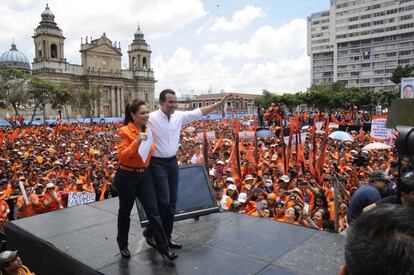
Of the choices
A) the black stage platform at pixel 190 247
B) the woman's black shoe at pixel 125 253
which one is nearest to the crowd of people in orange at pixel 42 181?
the black stage platform at pixel 190 247

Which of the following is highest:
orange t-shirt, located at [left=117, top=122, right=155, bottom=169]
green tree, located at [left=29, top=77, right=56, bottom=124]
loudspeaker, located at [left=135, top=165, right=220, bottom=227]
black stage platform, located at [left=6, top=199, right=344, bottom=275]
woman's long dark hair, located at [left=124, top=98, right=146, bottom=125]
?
green tree, located at [left=29, top=77, right=56, bottom=124]

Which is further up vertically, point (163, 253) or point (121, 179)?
point (121, 179)

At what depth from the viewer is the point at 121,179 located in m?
3.57

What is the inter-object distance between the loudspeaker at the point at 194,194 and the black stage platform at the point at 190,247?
0.18 m

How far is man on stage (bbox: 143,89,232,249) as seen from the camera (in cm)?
376

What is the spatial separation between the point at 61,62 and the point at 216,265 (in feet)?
252

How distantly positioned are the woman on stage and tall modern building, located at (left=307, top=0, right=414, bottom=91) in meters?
100

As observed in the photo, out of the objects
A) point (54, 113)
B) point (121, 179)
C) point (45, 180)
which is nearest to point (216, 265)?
point (121, 179)

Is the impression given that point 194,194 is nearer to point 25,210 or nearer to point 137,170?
point 137,170

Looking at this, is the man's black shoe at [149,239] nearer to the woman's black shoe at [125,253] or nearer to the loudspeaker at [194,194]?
the woman's black shoe at [125,253]

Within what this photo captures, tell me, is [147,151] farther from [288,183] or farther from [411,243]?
[288,183]

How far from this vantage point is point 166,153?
3.79m

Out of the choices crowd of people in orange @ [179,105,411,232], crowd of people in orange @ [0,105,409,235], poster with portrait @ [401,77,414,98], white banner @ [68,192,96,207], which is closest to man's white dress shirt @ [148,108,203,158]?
crowd of people in orange @ [179,105,411,232]

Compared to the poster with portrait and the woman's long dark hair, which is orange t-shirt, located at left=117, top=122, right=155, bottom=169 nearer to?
the woman's long dark hair
